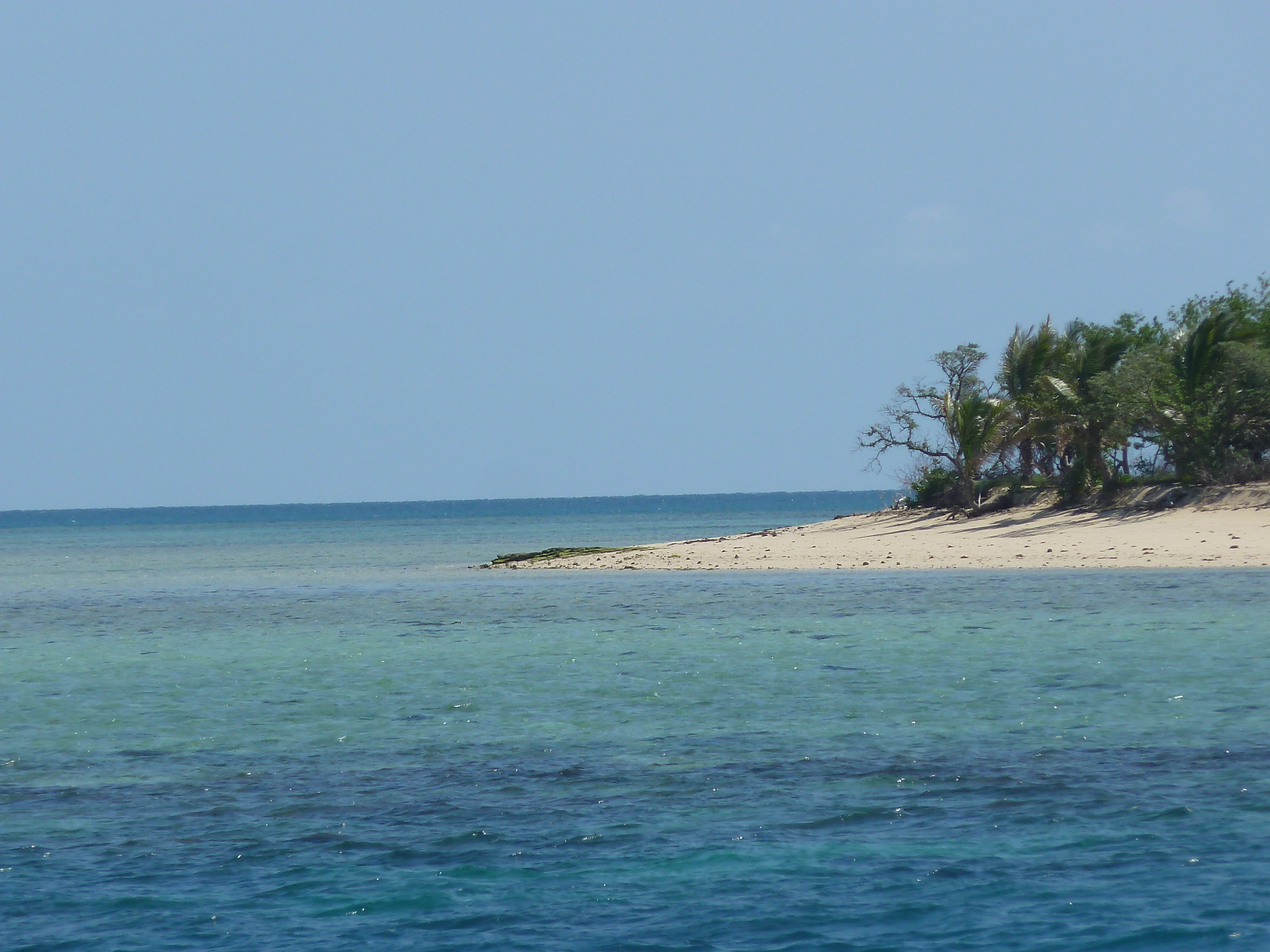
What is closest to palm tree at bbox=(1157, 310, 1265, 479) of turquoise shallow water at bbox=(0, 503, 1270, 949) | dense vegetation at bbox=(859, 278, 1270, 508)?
dense vegetation at bbox=(859, 278, 1270, 508)

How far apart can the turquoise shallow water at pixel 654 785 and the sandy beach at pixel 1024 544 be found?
1099cm

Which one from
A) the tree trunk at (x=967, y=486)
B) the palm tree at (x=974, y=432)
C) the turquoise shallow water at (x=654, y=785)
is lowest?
the turquoise shallow water at (x=654, y=785)

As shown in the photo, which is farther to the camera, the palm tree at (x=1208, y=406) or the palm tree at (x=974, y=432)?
the palm tree at (x=974, y=432)

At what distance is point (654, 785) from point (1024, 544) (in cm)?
3191

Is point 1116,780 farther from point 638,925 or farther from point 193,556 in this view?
point 193,556

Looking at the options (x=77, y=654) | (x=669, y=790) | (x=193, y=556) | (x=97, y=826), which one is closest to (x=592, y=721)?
(x=669, y=790)

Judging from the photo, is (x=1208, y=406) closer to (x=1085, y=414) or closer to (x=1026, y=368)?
(x=1085, y=414)

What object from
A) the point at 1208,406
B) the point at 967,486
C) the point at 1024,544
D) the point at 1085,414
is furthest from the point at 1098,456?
the point at 1024,544

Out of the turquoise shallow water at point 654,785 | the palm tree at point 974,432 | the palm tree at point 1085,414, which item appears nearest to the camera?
the turquoise shallow water at point 654,785

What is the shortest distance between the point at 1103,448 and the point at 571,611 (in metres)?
26.9

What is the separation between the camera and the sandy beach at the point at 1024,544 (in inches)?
1428

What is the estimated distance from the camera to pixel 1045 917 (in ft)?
25.9

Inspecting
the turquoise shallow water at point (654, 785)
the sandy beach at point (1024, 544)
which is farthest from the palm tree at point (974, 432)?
the turquoise shallow water at point (654, 785)

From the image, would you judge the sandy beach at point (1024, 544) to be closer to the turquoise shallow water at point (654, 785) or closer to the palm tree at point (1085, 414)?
the palm tree at point (1085, 414)
